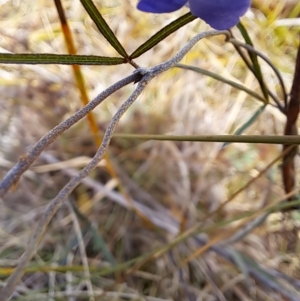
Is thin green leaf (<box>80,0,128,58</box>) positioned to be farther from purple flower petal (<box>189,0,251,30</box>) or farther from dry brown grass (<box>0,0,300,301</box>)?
dry brown grass (<box>0,0,300,301</box>)

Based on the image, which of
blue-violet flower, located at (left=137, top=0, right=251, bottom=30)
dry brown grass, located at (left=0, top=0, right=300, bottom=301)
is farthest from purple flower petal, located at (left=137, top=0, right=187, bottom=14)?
dry brown grass, located at (left=0, top=0, right=300, bottom=301)

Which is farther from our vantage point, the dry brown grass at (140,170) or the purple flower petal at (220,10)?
the dry brown grass at (140,170)

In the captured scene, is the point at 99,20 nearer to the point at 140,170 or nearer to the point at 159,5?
the point at 159,5

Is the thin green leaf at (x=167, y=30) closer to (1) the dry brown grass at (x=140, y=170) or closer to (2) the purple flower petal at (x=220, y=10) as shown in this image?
(2) the purple flower petal at (x=220, y=10)

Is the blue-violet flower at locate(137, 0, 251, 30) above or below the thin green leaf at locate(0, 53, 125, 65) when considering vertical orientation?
above

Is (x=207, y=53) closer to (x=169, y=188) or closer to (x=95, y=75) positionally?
(x=95, y=75)

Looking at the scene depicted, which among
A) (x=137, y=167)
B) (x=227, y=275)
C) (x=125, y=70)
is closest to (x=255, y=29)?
(x=125, y=70)

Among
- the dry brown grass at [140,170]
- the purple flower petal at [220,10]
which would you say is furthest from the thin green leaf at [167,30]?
the dry brown grass at [140,170]
